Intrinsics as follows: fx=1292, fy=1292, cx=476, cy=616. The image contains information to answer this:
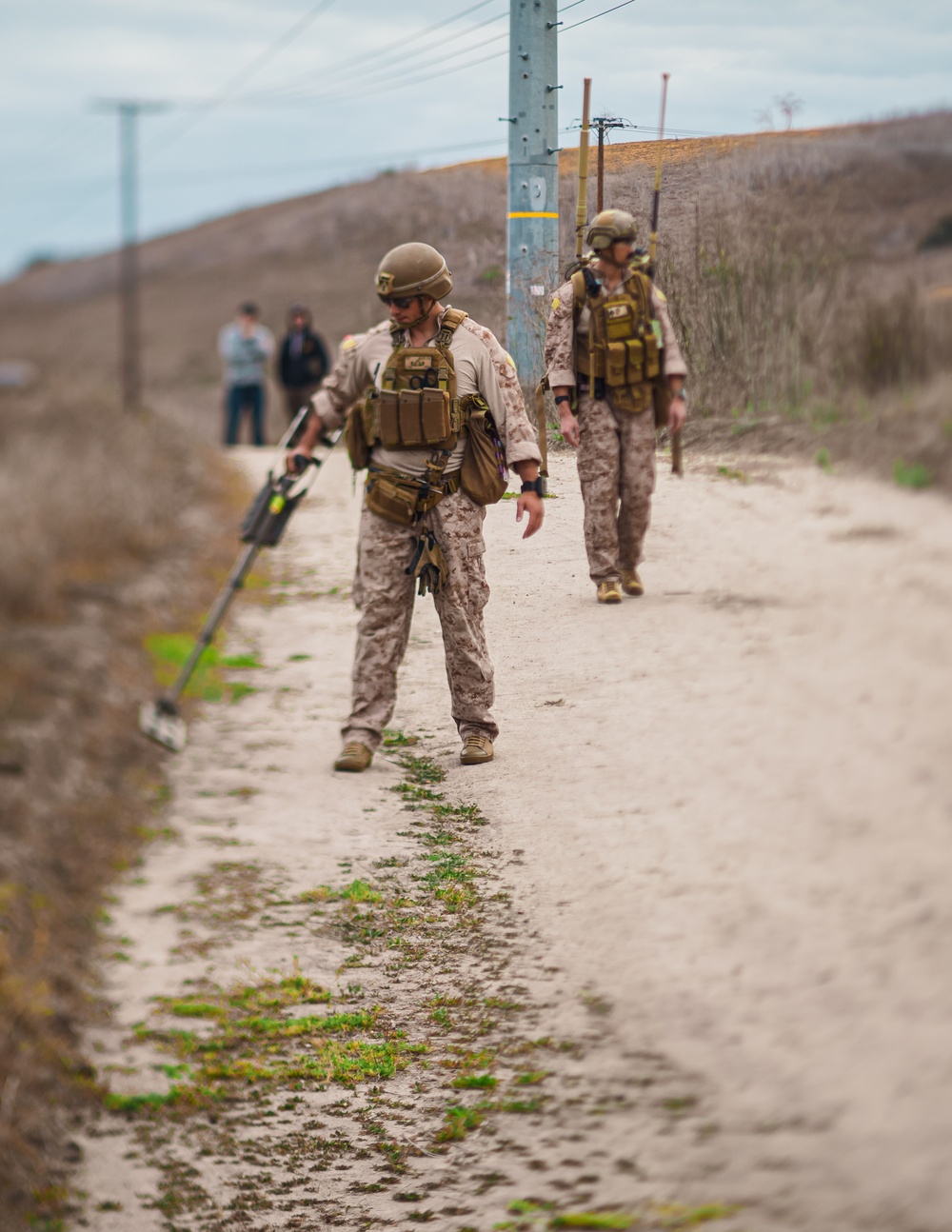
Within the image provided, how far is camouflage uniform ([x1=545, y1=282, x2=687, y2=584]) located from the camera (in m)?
2.40

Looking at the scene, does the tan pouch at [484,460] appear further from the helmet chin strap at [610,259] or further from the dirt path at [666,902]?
the helmet chin strap at [610,259]

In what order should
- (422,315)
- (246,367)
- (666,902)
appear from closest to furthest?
(666,902) < (422,315) < (246,367)

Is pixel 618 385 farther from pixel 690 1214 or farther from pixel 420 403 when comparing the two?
pixel 690 1214

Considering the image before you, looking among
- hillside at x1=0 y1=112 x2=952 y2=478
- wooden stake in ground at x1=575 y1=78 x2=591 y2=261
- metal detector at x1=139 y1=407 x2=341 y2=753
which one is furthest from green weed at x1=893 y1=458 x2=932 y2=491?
metal detector at x1=139 y1=407 x2=341 y2=753

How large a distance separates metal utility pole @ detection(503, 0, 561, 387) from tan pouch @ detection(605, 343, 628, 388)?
0.23 m

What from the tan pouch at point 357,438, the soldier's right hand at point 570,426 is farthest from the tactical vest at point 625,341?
the tan pouch at point 357,438

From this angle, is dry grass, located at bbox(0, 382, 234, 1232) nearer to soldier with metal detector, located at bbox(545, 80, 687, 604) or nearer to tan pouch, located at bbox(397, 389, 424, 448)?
tan pouch, located at bbox(397, 389, 424, 448)

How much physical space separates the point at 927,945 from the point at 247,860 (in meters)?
63.0

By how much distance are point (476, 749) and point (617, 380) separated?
0.77m

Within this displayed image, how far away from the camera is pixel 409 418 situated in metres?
2.55

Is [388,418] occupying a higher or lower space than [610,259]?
lower

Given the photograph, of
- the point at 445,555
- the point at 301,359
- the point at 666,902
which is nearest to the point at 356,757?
the point at 445,555

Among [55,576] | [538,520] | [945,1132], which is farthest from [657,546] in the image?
[55,576]

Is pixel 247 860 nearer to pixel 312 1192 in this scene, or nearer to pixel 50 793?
pixel 50 793
